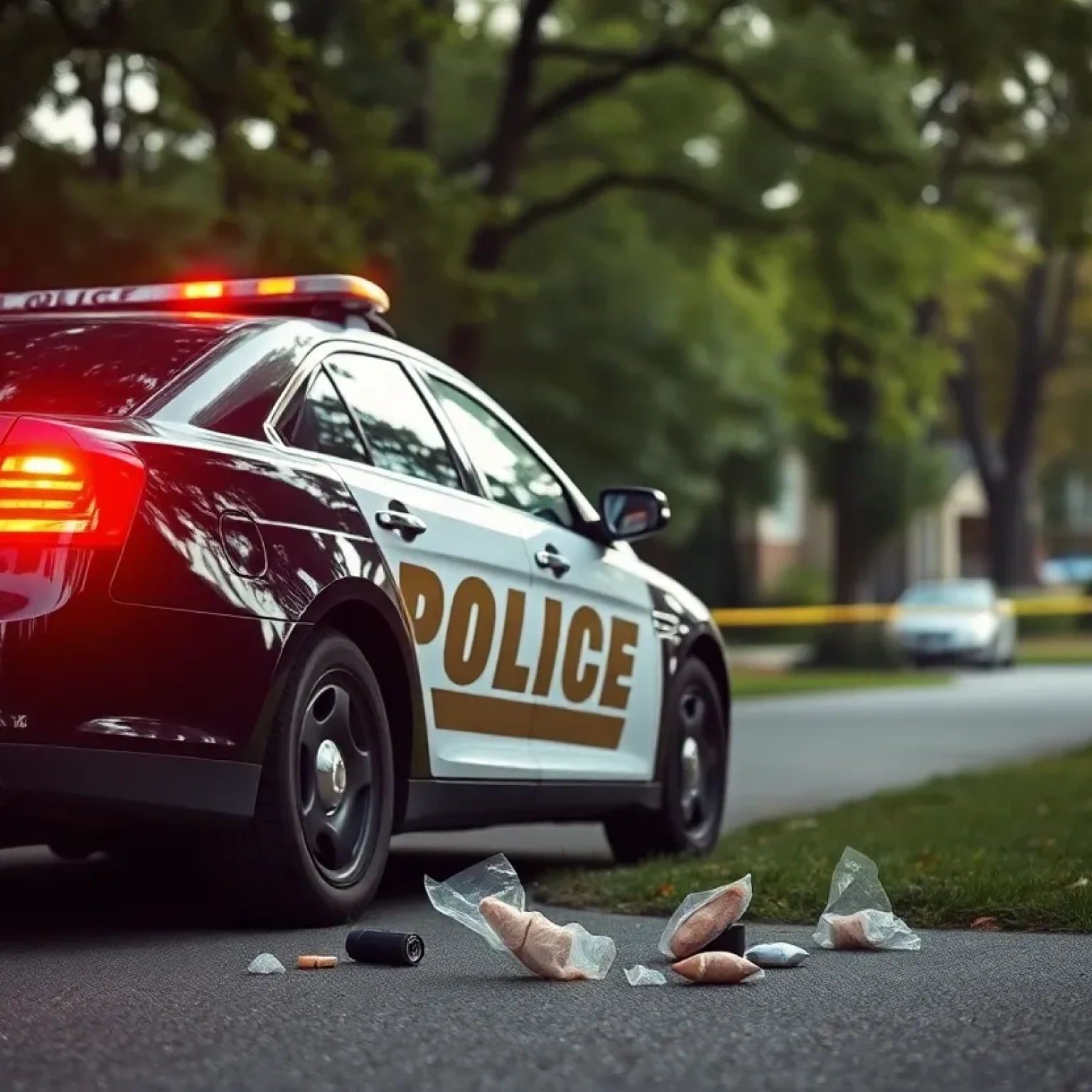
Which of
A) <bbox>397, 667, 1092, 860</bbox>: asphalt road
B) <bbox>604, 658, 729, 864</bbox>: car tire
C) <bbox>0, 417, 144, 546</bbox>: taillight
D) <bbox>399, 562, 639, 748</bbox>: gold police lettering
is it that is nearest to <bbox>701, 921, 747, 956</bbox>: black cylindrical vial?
<bbox>399, 562, 639, 748</bbox>: gold police lettering

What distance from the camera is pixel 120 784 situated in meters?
6.15

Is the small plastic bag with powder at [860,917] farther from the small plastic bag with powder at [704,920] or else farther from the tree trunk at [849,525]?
the tree trunk at [849,525]

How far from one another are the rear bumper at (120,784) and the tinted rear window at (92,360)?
890 millimetres

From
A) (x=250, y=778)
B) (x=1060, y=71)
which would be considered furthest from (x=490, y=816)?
(x=1060, y=71)

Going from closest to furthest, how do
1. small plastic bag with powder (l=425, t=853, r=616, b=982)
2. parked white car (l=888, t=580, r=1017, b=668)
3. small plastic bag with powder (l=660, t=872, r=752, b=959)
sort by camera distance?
1. small plastic bag with powder (l=425, t=853, r=616, b=982)
2. small plastic bag with powder (l=660, t=872, r=752, b=959)
3. parked white car (l=888, t=580, r=1017, b=668)

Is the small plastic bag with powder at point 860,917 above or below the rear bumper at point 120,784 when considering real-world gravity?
below

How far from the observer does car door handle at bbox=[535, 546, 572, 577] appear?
812 cm

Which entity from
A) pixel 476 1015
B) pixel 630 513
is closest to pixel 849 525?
pixel 630 513

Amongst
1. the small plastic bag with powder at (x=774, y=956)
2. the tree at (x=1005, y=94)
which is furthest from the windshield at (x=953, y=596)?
the small plastic bag with powder at (x=774, y=956)

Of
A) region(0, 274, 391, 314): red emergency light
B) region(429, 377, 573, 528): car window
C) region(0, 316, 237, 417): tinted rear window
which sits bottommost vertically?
region(429, 377, 573, 528): car window

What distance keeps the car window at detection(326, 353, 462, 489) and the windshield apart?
32.7 metres

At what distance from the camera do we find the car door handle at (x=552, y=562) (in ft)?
26.7

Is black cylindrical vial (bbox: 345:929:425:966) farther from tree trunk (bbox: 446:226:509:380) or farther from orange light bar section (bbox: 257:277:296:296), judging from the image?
tree trunk (bbox: 446:226:509:380)

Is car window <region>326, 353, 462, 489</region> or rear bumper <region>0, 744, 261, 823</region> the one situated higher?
car window <region>326, 353, 462, 489</region>
